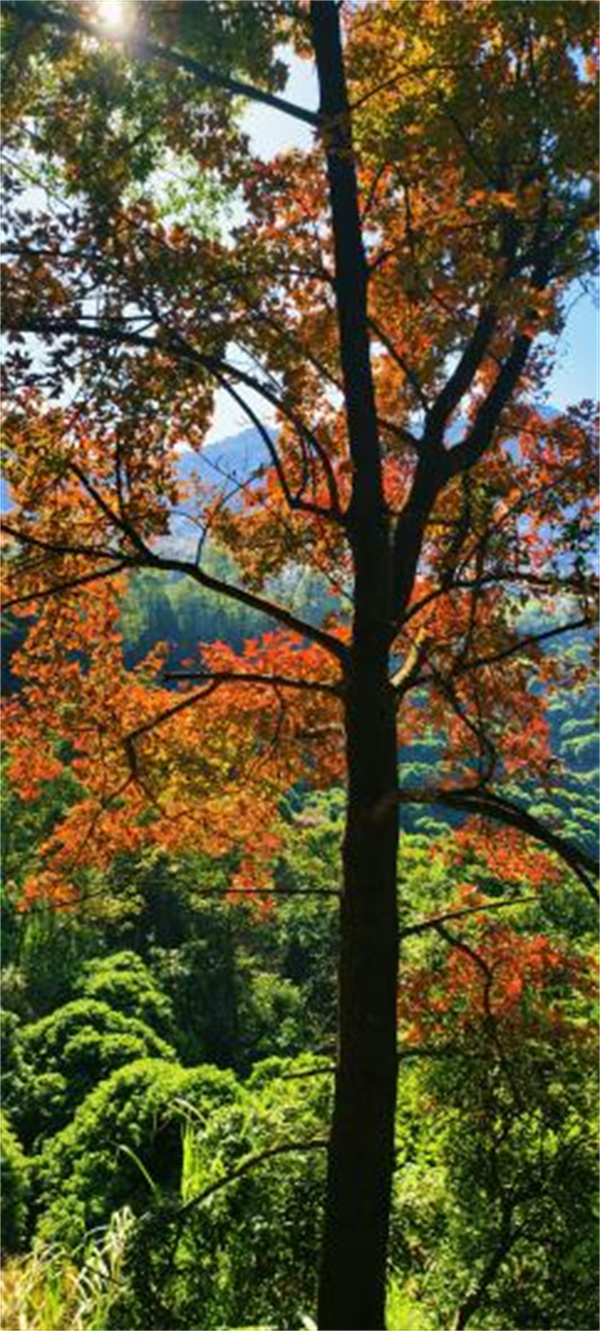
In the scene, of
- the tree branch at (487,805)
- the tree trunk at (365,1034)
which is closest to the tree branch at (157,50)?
the tree trunk at (365,1034)

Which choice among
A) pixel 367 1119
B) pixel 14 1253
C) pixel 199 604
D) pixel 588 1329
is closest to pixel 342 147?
pixel 367 1119

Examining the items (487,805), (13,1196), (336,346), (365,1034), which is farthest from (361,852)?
(13,1196)

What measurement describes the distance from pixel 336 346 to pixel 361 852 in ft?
10.1

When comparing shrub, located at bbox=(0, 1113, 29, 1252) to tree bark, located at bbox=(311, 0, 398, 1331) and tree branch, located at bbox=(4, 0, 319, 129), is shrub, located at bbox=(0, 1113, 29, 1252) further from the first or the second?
tree branch, located at bbox=(4, 0, 319, 129)

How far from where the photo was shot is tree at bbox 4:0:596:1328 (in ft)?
14.1

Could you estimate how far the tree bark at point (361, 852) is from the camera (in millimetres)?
4117

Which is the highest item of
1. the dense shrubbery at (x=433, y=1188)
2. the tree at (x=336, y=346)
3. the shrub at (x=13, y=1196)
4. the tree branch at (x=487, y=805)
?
the tree at (x=336, y=346)

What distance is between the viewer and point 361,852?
4426 mm

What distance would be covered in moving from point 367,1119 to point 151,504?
2763 millimetres

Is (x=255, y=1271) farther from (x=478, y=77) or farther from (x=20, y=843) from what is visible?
(x=20, y=843)

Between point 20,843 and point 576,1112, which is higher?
point 20,843

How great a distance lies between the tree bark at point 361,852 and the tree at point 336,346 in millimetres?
11

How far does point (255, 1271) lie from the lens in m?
5.80

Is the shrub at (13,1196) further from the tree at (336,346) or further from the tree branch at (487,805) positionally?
the tree branch at (487,805)
